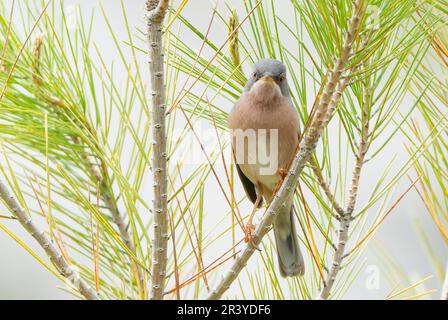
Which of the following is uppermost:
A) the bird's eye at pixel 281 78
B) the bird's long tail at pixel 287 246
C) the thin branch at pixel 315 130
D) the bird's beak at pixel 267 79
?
the bird's eye at pixel 281 78

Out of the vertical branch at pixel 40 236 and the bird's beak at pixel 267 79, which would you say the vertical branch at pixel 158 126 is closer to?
the vertical branch at pixel 40 236

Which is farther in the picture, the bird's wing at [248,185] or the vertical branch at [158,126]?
the bird's wing at [248,185]

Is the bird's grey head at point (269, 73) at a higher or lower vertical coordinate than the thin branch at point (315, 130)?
higher

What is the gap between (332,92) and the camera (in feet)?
3.96

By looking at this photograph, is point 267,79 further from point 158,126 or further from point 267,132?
point 158,126

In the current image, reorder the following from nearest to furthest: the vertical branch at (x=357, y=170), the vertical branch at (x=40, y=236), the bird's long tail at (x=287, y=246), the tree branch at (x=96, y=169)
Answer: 1. the vertical branch at (x=40, y=236)
2. the vertical branch at (x=357, y=170)
3. the tree branch at (x=96, y=169)
4. the bird's long tail at (x=287, y=246)

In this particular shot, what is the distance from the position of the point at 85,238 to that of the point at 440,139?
112cm

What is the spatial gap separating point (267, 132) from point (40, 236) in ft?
4.39

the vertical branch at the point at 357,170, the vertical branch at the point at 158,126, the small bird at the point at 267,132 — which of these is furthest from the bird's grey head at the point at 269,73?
the vertical branch at the point at 158,126

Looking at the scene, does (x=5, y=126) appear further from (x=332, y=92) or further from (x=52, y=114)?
(x=332, y=92)

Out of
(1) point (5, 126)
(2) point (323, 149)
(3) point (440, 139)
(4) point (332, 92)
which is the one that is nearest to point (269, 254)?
(2) point (323, 149)

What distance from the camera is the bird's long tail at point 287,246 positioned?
7.75 feet

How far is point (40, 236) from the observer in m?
1.12

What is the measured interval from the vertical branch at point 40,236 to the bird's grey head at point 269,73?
104 centimetres
